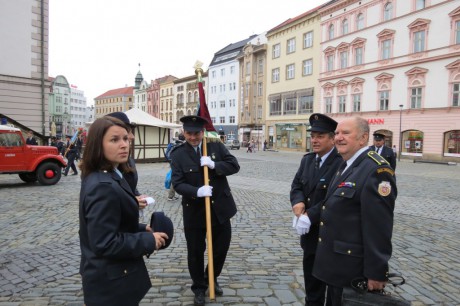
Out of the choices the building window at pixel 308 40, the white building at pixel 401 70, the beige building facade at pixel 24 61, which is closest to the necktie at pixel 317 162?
the beige building facade at pixel 24 61

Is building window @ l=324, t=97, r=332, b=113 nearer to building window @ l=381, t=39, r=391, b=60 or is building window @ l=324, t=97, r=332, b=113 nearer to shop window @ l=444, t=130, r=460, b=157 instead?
building window @ l=381, t=39, r=391, b=60

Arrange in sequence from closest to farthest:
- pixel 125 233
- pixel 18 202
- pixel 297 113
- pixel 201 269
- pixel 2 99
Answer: pixel 125 233 < pixel 201 269 < pixel 18 202 < pixel 2 99 < pixel 297 113

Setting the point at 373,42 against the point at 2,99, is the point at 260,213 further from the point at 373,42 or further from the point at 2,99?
the point at 373,42

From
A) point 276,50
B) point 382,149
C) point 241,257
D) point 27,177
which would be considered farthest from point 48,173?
point 276,50

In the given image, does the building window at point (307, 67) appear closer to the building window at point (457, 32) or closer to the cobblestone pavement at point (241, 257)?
the building window at point (457, 32)

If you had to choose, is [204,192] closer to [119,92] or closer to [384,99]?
[384,99]

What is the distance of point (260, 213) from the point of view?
786 cm

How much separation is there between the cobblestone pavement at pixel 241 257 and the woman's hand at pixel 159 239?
172cm

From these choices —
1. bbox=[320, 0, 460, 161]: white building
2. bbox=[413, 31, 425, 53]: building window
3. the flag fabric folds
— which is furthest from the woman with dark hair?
bbox=[413, 31, 425, 53]: building window

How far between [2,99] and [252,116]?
129 feet

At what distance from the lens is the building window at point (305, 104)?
42.6 m

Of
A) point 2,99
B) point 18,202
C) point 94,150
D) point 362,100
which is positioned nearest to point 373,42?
point 362,100

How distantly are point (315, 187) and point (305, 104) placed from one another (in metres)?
41.8

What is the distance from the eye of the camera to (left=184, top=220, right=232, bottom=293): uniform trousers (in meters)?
3.63
